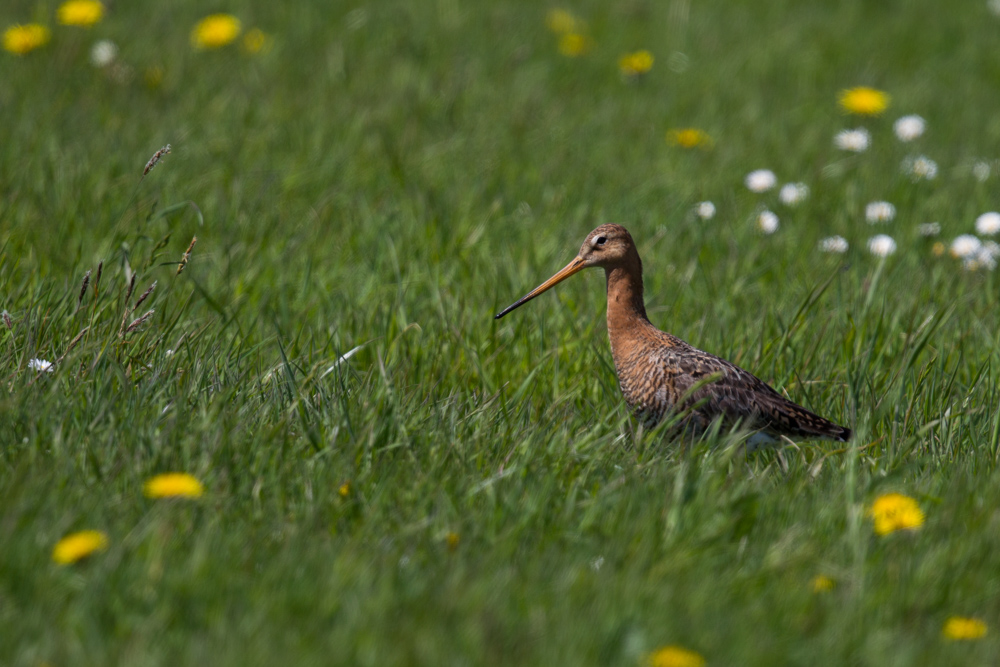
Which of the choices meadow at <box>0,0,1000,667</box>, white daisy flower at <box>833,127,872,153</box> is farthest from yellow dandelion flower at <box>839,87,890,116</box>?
white daisy flower at <box>833,127,872,153</box>

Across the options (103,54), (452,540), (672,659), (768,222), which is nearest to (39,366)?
(452,540)

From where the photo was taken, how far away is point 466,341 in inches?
179

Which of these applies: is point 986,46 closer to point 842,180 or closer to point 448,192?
point 842,180

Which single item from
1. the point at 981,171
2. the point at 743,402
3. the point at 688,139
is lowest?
the point at 981,171

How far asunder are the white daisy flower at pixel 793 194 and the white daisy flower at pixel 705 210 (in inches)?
21.2

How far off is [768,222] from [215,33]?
420cm

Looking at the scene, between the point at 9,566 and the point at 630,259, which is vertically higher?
the point at 9,566

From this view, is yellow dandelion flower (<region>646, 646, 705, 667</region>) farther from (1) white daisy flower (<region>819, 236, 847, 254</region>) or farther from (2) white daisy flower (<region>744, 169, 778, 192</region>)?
(2) white daisy flower (<region>744, 169, 778, 192</region>)

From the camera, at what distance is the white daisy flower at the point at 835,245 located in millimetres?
5720

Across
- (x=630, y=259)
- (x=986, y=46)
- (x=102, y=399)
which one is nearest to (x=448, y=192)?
(x=630, y=259)

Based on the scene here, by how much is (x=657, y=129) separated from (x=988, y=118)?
2.80 m

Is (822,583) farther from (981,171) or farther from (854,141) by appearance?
(981,171)

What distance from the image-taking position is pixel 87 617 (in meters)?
2.41

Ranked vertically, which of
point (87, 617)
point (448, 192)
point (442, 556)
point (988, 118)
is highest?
point (87, 617)
